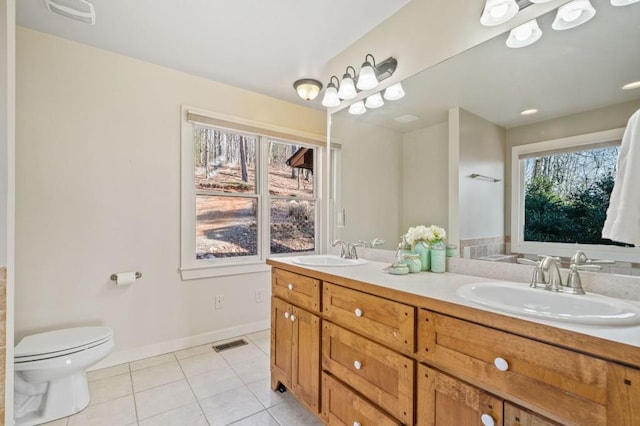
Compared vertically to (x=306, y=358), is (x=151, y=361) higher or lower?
lower

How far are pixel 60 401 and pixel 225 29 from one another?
2.49m

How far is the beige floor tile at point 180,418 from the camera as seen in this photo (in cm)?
165

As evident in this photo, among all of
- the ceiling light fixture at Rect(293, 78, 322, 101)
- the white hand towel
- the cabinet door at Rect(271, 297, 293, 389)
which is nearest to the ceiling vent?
the ceiling light fixture at Rect(293, 78, 322, 101)

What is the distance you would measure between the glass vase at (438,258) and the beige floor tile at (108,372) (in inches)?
90.1

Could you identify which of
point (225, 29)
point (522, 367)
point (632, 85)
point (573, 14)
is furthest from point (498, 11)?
point (225, 29)

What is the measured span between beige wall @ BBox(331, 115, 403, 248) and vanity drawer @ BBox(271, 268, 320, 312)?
663mm

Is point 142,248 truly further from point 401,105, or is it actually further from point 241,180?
point 401,105

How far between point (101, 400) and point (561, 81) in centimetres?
301

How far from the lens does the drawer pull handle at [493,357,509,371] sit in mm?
864

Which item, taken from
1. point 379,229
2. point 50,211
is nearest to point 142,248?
point 50,211

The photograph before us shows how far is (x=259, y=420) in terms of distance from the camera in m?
1.68

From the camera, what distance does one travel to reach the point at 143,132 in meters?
2.40

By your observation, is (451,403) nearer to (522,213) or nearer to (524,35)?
(522,213)

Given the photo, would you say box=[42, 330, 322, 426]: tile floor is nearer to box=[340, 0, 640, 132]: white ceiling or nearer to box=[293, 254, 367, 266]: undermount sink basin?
box=[293, 254, 367, 266]: undermount sink basin
